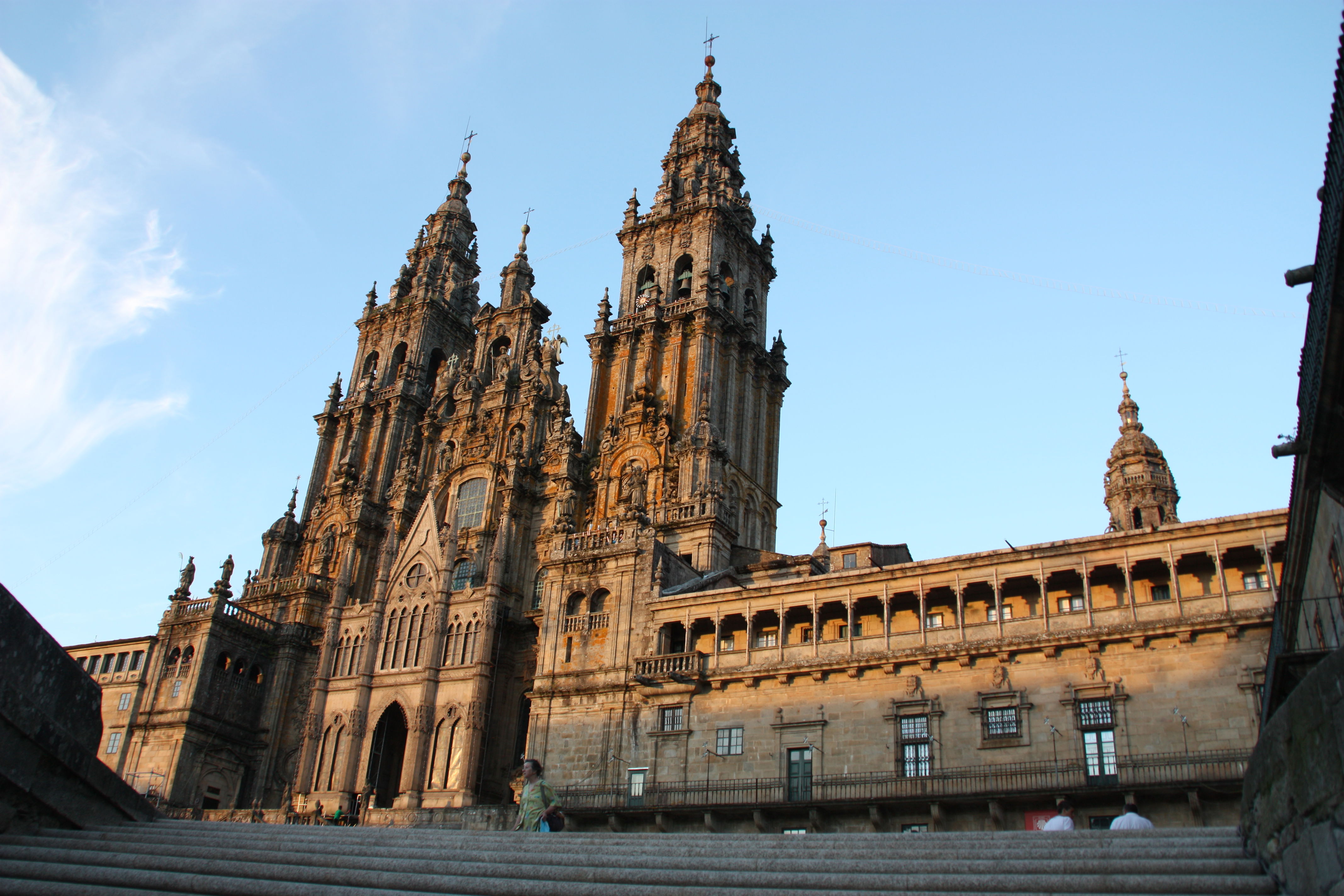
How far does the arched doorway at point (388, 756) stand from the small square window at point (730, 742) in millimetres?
16298

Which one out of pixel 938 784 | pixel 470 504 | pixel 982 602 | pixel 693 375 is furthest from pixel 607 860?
pixel 470 504

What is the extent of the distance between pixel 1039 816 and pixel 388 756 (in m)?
30.1

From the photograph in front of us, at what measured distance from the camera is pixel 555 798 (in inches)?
754

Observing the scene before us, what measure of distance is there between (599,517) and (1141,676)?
26.4 meters

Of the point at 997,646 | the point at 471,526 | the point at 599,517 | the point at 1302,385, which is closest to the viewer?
the point at 1302,385

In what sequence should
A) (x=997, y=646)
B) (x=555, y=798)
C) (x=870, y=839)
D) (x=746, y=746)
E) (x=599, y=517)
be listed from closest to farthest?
1. (x=870, y=839)
2. (x=555, y=798)
3. (x=997, y=646)
4. (x=746, y=746)
5. (x=599, y=517)

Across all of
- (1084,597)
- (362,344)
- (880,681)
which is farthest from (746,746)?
(362,344)

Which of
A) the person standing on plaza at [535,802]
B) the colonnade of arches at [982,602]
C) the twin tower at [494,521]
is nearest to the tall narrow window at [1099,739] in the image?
the colonnade of arches at [982,602]

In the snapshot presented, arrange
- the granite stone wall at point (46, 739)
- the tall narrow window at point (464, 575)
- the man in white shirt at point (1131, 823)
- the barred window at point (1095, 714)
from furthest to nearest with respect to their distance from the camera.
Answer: the tall narrow window at point (464, 575) < the barred window at point (1095, 714) < the granite stone wall at point (46, 739) < the man in white shirt at point (1131, 823)

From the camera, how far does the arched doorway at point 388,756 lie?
47.8m

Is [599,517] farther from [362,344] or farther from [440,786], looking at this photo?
[362,344]

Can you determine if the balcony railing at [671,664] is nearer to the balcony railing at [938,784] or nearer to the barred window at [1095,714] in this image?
the balcony railing at [938,784]

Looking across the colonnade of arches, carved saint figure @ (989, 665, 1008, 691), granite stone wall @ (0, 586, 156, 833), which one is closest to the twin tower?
the colonnade of arches

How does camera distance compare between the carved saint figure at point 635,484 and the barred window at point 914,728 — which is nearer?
the barred window at point 914,728
